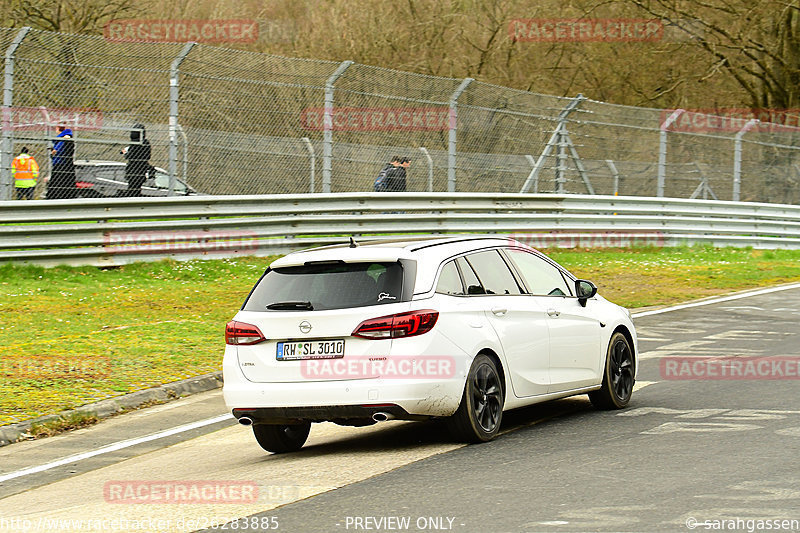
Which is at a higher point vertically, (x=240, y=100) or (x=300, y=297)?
(x=240, y=100)

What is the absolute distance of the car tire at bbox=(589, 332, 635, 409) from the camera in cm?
938

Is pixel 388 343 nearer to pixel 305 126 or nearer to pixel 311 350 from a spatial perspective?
pixel 311 350

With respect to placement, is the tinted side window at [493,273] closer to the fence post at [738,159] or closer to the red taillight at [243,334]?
the red taillight at [243,334]

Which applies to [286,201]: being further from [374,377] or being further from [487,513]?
[487,513]

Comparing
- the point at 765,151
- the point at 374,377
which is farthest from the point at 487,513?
the point at 765,151

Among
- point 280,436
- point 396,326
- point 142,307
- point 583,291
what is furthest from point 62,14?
point 396,326

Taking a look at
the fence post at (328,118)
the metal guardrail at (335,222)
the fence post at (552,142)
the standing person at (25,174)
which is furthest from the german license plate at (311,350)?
the fence post at (552,142)

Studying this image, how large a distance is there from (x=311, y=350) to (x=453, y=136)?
14.2m

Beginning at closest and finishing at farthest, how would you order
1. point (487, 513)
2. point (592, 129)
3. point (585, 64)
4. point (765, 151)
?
point (487, 513)
point (592, 129)
point (765, 151)
point (585, 64)

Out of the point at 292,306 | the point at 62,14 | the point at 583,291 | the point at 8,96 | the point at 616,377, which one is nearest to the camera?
the point at 292,306

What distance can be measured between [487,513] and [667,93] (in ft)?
106

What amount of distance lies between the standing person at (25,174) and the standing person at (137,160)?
4.30 feet

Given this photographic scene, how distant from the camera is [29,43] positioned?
16.3 metres

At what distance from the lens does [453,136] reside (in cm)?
2161
